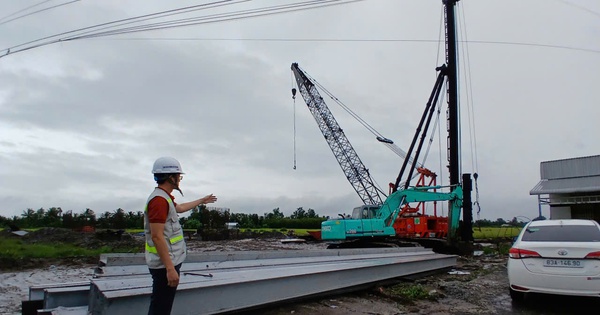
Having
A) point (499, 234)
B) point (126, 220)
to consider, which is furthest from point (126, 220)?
point (499, 234)

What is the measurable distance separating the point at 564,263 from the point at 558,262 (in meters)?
0.08

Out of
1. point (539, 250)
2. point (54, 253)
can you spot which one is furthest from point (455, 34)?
point (54, 253)

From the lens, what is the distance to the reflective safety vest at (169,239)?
12.1ft

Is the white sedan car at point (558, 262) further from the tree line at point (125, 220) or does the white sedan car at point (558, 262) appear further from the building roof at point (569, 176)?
the tree line at point (125, 220)

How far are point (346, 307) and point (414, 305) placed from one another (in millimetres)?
1292

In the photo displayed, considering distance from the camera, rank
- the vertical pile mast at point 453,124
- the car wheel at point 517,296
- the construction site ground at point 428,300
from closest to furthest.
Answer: the construction site ground at point 428,300 → the car wheel at point 517,296 → the vertical pile mast at point 453,124

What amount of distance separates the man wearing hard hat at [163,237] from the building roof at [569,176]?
3488 centimetres

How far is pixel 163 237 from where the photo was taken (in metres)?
3.60

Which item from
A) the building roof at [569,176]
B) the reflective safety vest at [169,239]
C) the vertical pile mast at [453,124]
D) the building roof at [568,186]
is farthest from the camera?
the building roof at [569,176]

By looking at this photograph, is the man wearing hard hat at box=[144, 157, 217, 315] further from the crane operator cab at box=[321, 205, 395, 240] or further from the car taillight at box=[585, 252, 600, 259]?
the crane operator cab at box=[321, 205, 395, 240]

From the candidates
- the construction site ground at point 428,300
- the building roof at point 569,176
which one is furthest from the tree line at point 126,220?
the construction site ground at point 428,300

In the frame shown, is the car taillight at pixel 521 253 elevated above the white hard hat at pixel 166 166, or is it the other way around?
the white hard hat at pixel 166 166

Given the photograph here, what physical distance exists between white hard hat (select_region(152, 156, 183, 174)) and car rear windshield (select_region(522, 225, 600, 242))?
6.45m

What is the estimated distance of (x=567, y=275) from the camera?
6.67 meters
